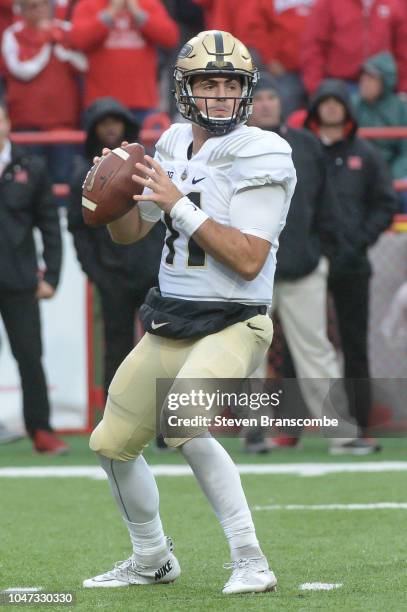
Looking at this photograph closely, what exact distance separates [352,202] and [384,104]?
1949mm

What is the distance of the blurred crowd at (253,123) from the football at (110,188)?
10.8 ft

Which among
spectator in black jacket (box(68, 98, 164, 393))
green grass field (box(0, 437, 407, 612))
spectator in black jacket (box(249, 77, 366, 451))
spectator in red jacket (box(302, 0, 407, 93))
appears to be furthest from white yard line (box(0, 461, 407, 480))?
spectator in red jacket (box(302, 0, 407, 93))

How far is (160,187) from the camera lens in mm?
4133

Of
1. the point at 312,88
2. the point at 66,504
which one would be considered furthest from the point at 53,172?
the point at 66,504

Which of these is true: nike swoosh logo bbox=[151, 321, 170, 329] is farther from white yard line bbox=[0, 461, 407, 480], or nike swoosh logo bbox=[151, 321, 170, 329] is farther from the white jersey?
white yard line bbox=[0, 461, 407, 480]

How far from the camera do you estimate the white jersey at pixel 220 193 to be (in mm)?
4203

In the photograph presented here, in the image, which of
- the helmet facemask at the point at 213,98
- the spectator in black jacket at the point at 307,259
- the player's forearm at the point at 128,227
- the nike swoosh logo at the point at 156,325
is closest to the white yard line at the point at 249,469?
the spectator in black jacket at the point at 307,259

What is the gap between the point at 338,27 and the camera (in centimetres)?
1005

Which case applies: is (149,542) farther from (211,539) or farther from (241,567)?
(211,539)

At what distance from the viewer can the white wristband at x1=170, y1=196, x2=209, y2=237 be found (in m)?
4.07

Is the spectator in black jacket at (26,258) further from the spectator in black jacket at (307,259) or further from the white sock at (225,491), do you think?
the white sock at (225,491)

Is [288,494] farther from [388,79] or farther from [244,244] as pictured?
[388,79]

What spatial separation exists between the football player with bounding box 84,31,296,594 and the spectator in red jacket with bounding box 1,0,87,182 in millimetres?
5569

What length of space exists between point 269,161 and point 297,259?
3.51 metres
